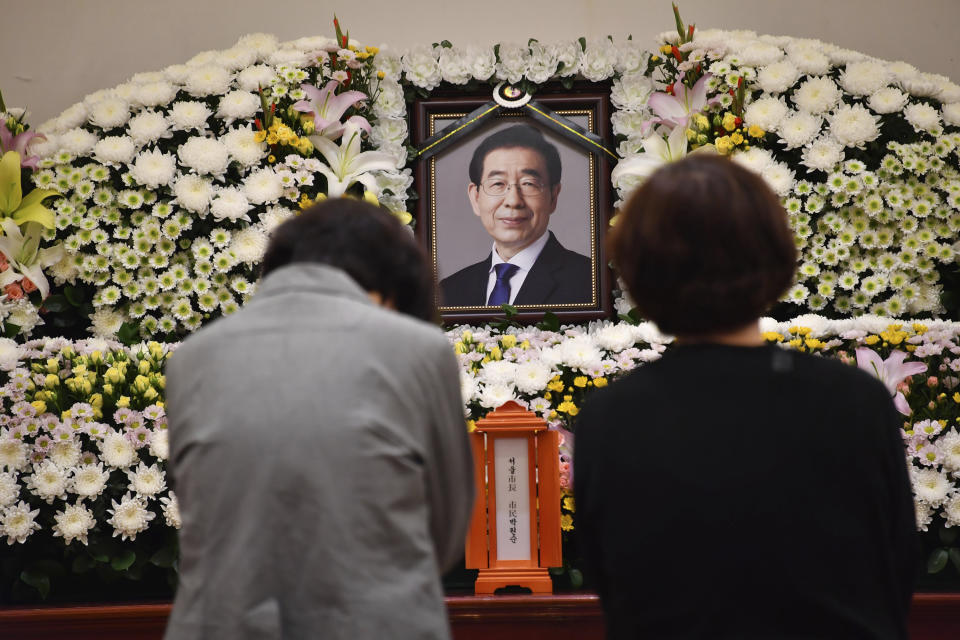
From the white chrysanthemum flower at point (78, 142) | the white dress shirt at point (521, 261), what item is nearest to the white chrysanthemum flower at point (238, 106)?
the white chrysanthemum flower at point (78, 142)

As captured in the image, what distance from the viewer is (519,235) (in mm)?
3596

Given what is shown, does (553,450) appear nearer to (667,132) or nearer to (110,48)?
(667,132)

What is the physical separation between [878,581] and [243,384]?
0.89 metres

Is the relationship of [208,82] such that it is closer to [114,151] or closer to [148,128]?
[148,128]

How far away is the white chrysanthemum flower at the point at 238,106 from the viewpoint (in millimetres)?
3389

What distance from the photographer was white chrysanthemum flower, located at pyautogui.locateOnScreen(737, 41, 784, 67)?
344 centimetres

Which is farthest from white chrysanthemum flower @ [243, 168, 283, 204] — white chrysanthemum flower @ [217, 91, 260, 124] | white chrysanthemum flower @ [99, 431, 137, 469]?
white chrysanthemum flower @ [99, 431, 137, 469]

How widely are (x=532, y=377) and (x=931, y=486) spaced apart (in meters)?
1.11

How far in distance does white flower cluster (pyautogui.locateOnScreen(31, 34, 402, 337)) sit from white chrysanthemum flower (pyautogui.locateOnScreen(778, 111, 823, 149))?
5.22ft

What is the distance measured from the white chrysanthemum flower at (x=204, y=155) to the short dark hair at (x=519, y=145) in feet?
3.02

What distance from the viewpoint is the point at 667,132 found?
3.53 metres

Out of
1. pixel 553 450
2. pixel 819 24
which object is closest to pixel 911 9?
pixel 819 24

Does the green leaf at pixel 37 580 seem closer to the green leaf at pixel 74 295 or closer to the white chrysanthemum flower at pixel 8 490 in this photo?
the white chrysanthemum flower at pixel 8 490

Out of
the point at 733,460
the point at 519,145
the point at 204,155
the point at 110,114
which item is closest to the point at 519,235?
the point at 519,145
